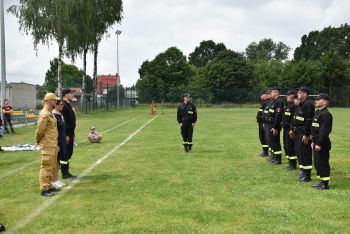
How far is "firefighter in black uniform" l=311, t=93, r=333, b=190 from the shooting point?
355 inches

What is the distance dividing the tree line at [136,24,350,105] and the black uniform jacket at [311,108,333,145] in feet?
190

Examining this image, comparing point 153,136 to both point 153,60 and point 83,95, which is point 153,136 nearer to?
point 83,95

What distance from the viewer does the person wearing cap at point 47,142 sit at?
344 inches

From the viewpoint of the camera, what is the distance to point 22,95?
→ 60500 millimetres

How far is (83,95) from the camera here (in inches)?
1794

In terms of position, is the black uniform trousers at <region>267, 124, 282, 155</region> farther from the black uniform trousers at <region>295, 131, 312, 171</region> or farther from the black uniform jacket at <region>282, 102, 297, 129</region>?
the black uniform trousers at <region>295, 131, 312, 171</region>

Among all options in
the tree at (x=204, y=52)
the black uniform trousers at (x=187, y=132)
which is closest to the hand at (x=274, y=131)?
the black uniform trousers at (x=187, y=132)

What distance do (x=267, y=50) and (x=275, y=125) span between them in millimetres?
106734

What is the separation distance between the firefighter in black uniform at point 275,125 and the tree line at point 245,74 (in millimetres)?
54375

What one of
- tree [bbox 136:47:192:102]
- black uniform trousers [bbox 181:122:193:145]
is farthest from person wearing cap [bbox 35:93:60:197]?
tree [bbox 136:47:192:102]

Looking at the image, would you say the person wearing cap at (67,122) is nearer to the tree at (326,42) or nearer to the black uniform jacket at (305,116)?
the black uniform jacket at (305,116)

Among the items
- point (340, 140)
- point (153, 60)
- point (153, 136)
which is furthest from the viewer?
point (153, 60)

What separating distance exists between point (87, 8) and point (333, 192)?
3395 cm

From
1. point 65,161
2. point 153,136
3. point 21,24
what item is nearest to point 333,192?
point 65,161
